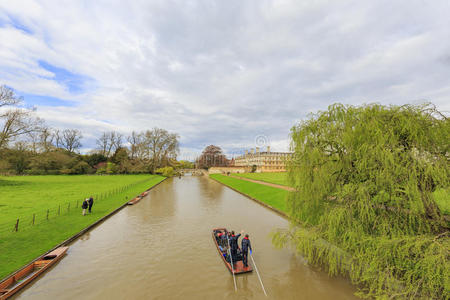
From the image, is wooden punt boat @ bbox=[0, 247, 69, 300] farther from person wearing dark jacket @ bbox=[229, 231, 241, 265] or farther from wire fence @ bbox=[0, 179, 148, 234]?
person wearing dark jacket @ bbox=[229, 231, 241, 265]

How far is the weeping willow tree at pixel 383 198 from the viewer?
5.36 meters

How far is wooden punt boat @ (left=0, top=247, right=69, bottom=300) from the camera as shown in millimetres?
6821

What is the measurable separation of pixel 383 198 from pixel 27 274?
1419 cm

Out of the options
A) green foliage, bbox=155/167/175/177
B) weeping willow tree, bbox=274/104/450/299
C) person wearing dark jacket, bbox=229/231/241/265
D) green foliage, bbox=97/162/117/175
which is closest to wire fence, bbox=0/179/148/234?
person wearing dark jacket, bbox=229/231/241/265

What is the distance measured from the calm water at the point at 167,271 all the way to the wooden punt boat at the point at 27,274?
0.26 m

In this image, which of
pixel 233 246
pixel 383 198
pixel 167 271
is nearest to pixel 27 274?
pixel 167 271

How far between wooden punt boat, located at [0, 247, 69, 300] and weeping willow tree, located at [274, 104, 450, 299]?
999 cm

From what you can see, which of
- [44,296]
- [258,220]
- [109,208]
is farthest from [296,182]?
[109,208]

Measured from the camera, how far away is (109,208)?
18.7 meters

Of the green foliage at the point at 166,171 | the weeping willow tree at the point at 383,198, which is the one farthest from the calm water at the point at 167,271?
the green foliage at the point at 166,171

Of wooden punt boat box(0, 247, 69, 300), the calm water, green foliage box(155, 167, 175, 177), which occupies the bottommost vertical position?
the calm water

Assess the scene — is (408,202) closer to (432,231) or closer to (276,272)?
(432,231)

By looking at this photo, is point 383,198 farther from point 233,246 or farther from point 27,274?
point 27,274

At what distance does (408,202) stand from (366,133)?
8.74 feet
